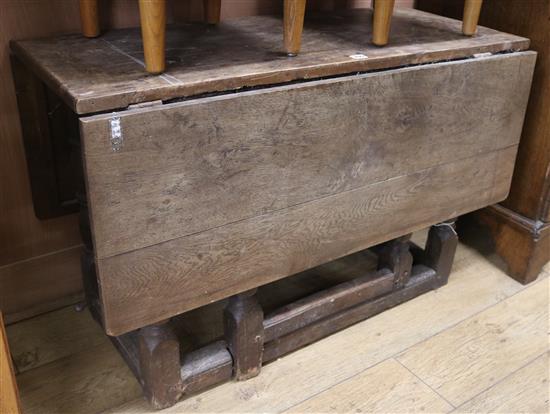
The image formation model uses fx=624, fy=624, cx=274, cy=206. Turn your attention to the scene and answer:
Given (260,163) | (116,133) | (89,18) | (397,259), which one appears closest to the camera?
(116,133)

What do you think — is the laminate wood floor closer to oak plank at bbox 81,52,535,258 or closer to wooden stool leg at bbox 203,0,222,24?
oak plank at bbox 81,52,535,258

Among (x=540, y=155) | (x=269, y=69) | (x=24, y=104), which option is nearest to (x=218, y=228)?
(x=269, y=69)

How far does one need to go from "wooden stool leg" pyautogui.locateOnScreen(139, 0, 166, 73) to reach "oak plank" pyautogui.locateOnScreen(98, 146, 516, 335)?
27cm

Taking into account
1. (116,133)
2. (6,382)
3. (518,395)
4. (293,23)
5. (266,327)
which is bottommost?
(518,395)

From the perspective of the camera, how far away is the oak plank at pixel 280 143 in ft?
2.94

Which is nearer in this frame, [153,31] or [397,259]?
[153,31]

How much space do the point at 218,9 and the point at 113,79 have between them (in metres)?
0.45

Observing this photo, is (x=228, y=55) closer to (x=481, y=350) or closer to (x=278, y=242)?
(x=278, y=242)

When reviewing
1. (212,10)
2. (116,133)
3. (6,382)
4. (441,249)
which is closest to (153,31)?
(116,133)

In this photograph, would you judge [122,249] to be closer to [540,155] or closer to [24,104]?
[24,104]

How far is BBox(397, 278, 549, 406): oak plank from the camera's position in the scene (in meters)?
1.27

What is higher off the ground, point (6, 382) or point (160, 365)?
point (6, 382)

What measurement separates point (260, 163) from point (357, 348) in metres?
0.54

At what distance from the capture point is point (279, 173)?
3.44 ft
